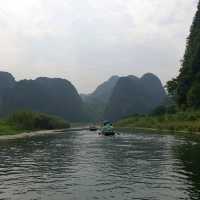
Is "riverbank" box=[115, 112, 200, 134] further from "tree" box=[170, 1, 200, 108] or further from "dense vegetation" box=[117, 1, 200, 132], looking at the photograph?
"tree" box=[170, 1, 200, 108]

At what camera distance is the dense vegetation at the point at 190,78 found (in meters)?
97.2

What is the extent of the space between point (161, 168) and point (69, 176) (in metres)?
6.50

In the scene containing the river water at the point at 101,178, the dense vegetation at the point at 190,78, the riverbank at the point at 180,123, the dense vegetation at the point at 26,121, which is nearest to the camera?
the river water at the point at 101,178

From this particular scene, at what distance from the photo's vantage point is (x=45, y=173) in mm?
25078

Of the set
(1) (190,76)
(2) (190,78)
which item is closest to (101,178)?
(1) (190,76)

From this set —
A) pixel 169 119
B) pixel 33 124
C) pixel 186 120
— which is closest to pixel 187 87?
pixel 169 119

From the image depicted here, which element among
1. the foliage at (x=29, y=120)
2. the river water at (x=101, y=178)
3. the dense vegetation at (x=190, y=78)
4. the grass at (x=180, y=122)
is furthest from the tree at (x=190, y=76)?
the river water at (x=101, y=178)

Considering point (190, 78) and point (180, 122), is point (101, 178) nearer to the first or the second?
point (180, 122)

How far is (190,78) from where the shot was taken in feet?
343

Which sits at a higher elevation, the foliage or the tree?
the tree

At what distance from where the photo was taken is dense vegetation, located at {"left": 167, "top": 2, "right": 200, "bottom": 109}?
319ft

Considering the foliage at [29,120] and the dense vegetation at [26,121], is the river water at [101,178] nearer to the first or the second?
the dense vegetation at [26,121]

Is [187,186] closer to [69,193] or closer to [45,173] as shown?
[69,193]

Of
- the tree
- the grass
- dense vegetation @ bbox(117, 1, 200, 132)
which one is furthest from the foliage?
the tree
